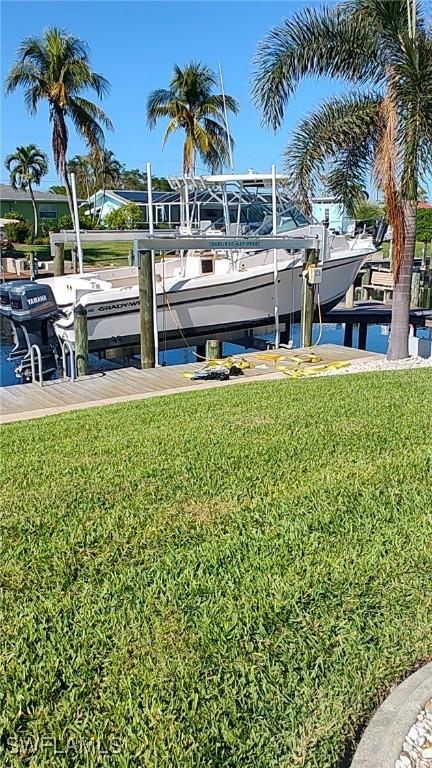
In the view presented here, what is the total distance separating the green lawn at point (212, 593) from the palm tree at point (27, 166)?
5078 centimetres

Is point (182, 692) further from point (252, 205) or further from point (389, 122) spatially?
point (252, 205)

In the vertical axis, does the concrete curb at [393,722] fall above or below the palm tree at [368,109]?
below

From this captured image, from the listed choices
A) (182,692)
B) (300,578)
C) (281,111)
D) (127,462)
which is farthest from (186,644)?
(281,111)

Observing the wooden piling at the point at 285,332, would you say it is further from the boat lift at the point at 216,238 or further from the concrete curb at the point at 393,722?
the concrete curb at the point at 393,722

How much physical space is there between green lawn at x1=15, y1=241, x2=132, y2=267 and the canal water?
517 inches

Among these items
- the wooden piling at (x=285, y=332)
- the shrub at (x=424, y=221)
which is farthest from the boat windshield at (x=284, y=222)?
the shrub at (x=424, y=221)

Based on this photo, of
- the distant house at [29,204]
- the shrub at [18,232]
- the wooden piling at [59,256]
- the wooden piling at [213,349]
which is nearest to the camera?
the wooden piling at [213,349]

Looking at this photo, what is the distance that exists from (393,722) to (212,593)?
3.19 feet

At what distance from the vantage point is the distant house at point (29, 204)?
174ft

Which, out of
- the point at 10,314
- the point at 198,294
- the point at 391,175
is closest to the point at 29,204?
the point at 10,314

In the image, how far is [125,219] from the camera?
40.8 metres

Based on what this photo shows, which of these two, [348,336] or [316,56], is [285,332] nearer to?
[348,336]

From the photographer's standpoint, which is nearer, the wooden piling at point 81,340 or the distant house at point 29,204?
the wooden piling at point 81,340

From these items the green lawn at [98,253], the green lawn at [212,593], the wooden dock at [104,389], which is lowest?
the wooden dock at [104,389]
